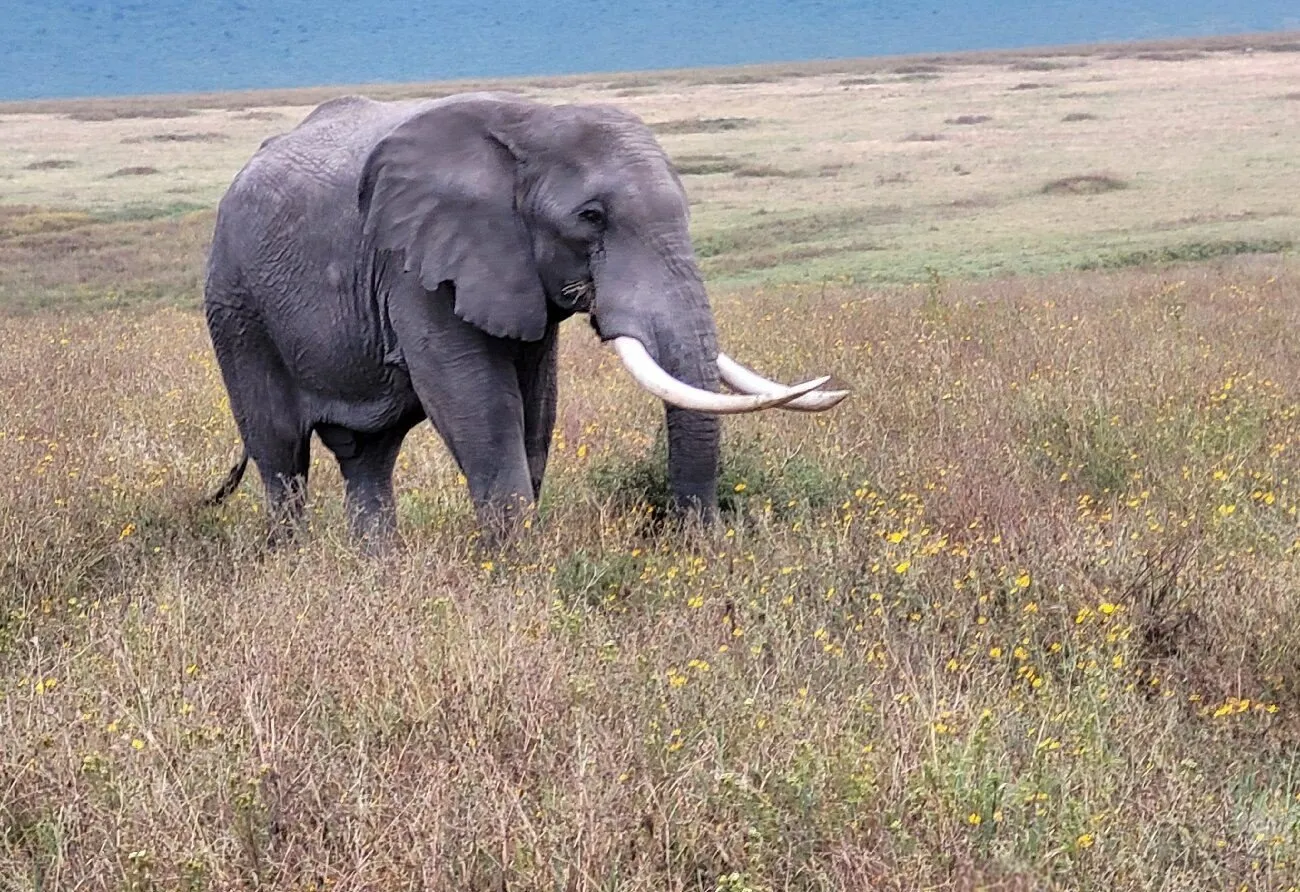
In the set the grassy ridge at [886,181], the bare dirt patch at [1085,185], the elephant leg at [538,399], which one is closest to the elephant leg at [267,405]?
the elephant leg at [538,399]

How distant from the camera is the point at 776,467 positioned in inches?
310

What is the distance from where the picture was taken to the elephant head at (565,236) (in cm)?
600

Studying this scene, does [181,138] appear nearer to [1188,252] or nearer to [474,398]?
[1188,252]

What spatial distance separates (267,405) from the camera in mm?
7824

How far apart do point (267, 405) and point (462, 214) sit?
6.32 feet

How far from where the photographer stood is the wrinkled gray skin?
6.13 meters

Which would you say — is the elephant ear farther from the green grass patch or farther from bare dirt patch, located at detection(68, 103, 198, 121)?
bare dirt patch, located at detection(68, 103, 198, 121)

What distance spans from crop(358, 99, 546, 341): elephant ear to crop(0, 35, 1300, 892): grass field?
39.4 inches

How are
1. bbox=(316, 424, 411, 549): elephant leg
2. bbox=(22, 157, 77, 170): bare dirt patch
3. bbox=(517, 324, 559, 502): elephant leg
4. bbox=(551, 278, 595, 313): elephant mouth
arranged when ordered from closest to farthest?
bbox=(551, 278, 595, 313): elephant mouth → bbox=(517, 324, 559, 502): elephant leg → bbox=(316, 424, 411, 549): elephant leg → bbox=(22, 157, 77, 170): bare dirt patch

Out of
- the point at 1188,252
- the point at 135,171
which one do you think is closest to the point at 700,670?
the point at 1188,252

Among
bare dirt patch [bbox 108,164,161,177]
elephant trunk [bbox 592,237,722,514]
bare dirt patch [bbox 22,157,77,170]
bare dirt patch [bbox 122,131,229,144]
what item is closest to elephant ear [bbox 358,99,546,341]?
elephant trunk [bbox 592,237,722,514]

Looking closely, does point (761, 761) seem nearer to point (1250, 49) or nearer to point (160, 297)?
point (160, 297)

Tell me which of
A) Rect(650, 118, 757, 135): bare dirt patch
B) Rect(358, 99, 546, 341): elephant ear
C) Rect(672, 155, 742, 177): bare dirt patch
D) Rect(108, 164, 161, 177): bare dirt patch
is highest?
Rect(358, 99, 546, 341): elephant ear

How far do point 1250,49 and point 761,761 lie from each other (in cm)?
10372
